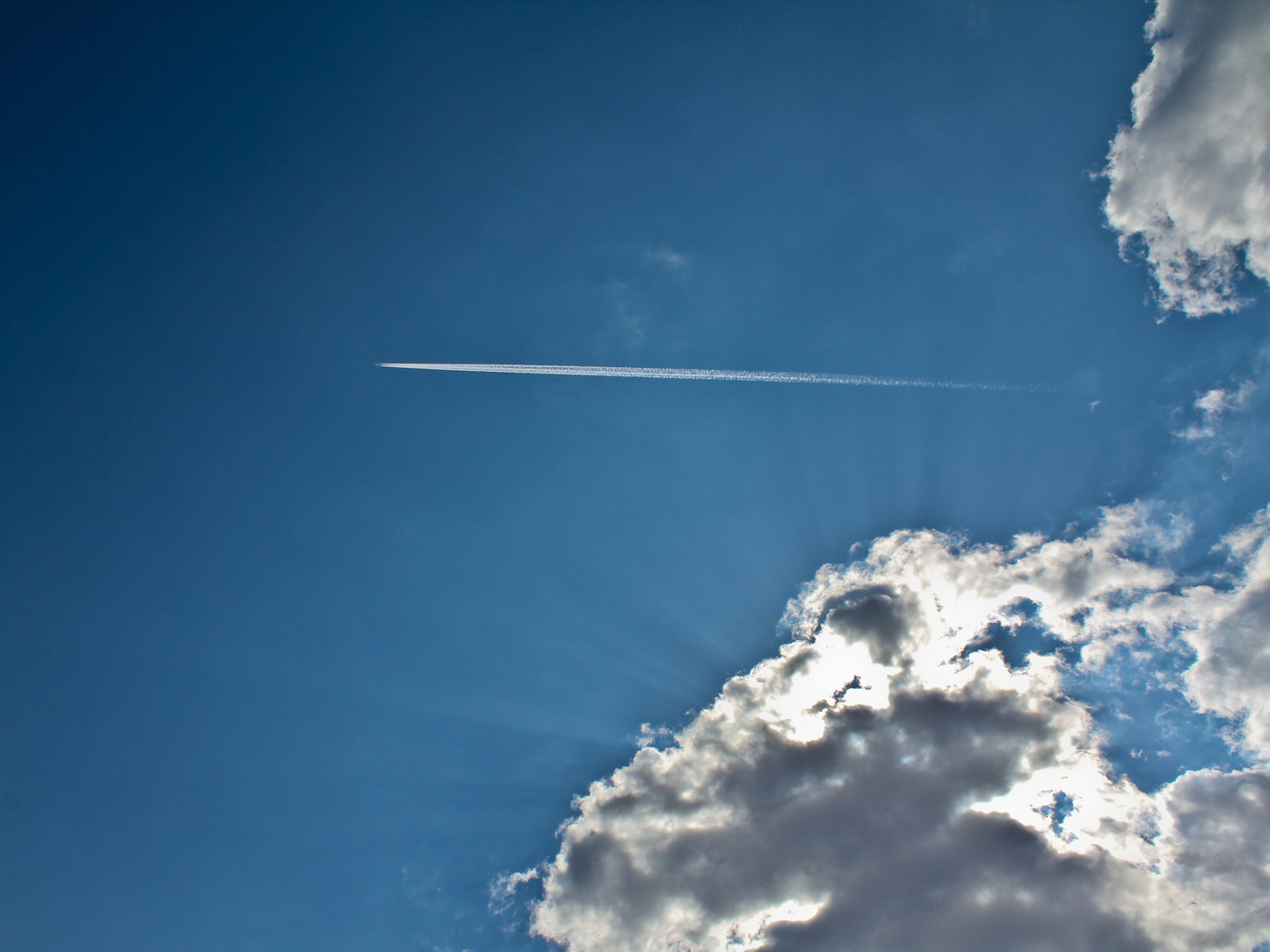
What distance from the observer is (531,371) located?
67875 millimetres

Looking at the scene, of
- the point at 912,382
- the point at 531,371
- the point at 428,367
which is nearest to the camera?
the point at 912,382

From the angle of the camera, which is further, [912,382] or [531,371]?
[531,371]

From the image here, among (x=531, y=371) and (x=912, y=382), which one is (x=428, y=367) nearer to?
(x=531, y=371)

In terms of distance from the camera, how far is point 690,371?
6600 cm

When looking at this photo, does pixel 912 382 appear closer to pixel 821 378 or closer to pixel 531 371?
pixel 821 378

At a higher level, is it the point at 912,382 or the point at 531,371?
the point at 531,371

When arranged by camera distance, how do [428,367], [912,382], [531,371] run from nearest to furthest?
[912,382], [428,367], [531,371]

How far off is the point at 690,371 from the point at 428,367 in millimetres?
27654

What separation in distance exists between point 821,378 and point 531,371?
102 feet

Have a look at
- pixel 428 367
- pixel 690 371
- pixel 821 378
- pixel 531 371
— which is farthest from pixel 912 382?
pixel 428 367

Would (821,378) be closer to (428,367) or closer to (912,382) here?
(912,382)

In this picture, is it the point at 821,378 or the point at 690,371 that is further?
the point at 690,371

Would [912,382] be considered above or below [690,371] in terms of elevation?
below

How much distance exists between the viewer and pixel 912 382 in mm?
59031
